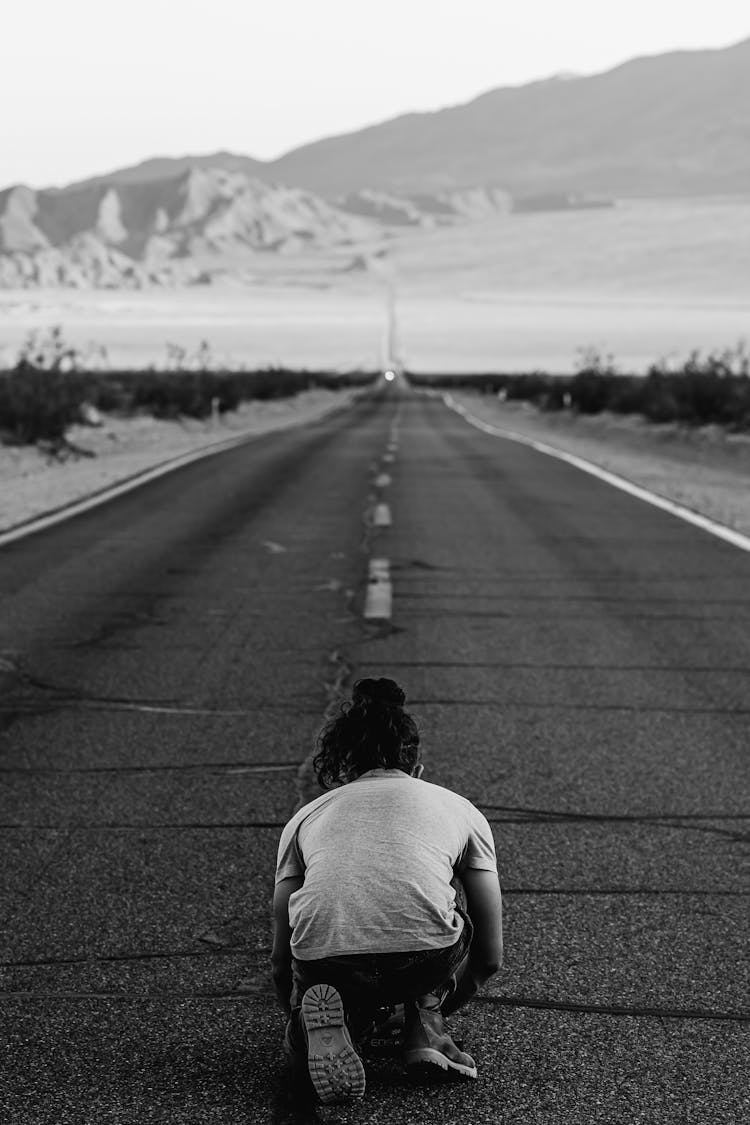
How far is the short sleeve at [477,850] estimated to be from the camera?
167 inches

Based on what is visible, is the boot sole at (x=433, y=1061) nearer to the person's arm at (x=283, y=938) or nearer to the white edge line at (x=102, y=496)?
the person's arm at (x=283, y=938)

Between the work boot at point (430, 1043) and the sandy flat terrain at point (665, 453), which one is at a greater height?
the work boot at point (430, 1043)

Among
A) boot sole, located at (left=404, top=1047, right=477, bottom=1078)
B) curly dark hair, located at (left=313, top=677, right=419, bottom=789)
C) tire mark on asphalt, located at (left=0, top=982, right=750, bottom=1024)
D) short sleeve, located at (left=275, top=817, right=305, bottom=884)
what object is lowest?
tire mark on asphalt, located at (left=0, top=982, right=750, bottom=1024)

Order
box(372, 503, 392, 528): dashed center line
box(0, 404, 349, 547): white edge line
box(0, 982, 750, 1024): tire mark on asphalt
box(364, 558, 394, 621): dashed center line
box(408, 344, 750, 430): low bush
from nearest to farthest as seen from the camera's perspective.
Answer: box(0, 982, 750, 1024): tire mark on asphalt → box(364, 558, 394, 621): dashed center line → box(0, 404, 349, 547): white edge line → box(372, 503, 392, 528): dashed center line → box(408, 344, 750, 430): low bush

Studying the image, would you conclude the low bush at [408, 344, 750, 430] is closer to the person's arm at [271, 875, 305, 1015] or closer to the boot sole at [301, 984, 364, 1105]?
the person's arm at [271, 875, 305, 1015]

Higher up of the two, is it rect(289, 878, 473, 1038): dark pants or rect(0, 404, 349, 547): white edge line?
rect(289, 878, 473, 1038): dark pants

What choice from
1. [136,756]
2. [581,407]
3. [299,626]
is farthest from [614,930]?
[581,407]

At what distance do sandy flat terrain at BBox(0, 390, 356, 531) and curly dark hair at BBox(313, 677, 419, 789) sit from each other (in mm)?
12770

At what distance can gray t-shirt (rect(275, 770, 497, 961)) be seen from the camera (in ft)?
13.1

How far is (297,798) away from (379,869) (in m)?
2.52

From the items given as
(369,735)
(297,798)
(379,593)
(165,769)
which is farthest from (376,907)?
(379,593)

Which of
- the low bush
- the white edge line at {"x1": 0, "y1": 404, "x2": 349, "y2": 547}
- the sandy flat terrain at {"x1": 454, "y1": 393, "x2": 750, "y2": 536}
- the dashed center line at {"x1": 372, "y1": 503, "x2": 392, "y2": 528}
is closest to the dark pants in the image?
the white edge line at {"x1": 0, "y1": 404, "x2": 349, "y2": 547}

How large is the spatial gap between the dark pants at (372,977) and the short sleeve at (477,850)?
0.21 m

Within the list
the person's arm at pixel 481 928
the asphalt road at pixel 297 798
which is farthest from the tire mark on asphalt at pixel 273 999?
the person's arm at pixel 481 928
